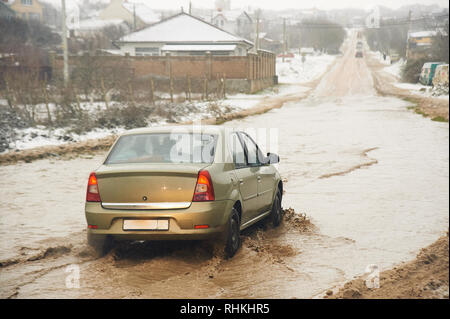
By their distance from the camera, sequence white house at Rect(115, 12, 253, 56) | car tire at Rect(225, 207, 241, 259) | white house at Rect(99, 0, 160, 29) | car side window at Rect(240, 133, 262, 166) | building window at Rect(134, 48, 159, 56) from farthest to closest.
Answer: white house at Rect(99, 0, 160, 29) → building window at Rect(134, 48, 159, 56) → white house at Rect(115, 12, 253, 56) → car side window at Rect(240, 133, 262, 166) → car tire at Rect(225, 207, 241, 259)

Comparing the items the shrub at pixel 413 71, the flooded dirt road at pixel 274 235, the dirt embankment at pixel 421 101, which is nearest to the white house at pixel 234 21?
the dirt embankment at pixel 421 101

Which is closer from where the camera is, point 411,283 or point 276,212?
point 411,283

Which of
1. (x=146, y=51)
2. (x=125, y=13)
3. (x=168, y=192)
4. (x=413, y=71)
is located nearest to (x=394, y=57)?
(x=413, y=71)

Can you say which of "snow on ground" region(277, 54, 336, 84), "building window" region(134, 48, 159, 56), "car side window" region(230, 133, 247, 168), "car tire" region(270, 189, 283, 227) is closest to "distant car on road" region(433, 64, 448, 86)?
"snow on ground" region(277, 54, 336, 84)

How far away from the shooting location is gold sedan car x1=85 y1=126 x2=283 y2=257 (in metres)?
6.64

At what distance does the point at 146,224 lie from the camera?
6.65m

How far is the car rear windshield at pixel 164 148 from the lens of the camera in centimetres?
718

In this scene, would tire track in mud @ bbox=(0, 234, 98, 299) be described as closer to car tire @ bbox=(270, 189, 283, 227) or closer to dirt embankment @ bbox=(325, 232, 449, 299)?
car tire @ bbox=(270, 189, 283, 227)

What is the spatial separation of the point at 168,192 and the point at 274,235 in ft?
8.49

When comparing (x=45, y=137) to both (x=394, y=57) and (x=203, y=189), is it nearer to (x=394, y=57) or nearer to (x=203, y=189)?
(x=203, y=189)

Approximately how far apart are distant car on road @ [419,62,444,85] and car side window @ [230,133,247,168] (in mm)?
48519

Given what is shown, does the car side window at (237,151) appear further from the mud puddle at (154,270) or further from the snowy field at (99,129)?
the snowy field at (99,129)

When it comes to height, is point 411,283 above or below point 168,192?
below

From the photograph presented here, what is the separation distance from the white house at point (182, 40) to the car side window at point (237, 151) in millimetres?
47977
